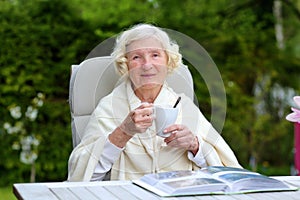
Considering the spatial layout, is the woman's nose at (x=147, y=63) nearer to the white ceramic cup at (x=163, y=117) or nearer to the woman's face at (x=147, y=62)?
the woman's face at (x=147, y=62)

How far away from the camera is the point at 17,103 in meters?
5.36

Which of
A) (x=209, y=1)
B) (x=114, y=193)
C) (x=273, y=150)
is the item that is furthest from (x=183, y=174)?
(x=273, y=150)

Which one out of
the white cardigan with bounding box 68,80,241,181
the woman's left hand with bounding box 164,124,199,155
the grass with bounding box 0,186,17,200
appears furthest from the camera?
the grass with bounding box 0,186,17,200

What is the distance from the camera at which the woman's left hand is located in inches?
95.7

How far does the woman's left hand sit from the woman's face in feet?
0.78

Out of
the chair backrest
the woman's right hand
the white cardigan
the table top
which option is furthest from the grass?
the table top

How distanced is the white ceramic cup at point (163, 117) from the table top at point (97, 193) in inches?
12.6

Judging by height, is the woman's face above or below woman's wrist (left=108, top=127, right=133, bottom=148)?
above

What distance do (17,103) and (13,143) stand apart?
31 cm

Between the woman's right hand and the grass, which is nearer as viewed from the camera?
the woman's right hand

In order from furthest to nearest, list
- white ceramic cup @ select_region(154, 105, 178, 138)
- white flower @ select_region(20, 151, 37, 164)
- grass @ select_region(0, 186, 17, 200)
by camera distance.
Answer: white flower @ select_region(20, 151, 37, 164) → grass @ select_region(0, 186, 17, 200) → white ceramic cup @ select_region(154, 105, 178, 138)

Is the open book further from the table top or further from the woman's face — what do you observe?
the woman's face

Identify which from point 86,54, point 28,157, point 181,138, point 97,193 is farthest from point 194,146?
point 86,54

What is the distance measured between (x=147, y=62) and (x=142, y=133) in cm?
26
